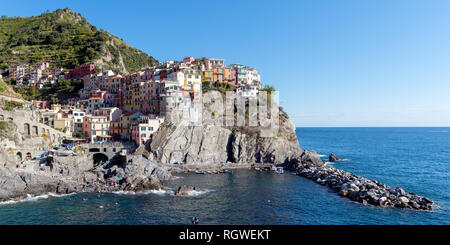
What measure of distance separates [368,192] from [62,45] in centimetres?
13808

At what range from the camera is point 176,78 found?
82.6 m

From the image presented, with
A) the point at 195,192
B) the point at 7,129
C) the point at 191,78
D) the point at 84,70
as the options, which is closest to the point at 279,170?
the point at 195,192

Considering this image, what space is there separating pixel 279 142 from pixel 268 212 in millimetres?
39206

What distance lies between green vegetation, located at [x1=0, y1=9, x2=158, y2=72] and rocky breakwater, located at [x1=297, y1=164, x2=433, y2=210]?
97.1 m

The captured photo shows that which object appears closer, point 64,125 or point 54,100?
point 64,125

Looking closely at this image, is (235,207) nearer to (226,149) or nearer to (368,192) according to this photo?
(368,192)

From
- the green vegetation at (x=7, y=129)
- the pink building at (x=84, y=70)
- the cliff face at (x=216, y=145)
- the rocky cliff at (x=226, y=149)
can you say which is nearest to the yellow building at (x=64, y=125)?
the green vegetation at (x=7, y=129)

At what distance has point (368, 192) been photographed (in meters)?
43.5

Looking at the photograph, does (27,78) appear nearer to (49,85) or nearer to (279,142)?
(49,85)

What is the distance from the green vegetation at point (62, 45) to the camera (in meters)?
120

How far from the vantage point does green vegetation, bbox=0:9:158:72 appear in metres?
120
